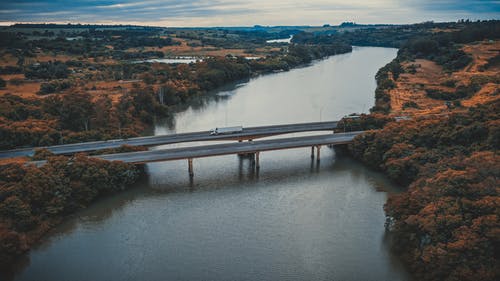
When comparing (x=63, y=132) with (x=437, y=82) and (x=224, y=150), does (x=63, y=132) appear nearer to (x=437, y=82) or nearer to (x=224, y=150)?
(x=224, y=150)

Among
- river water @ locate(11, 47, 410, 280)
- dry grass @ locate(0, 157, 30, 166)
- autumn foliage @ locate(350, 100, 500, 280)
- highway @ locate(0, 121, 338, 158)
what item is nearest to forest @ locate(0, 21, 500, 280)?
autumn foliage @ locate(350, 100, 500, 280)

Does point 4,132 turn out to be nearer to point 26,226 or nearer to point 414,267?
point 26,226

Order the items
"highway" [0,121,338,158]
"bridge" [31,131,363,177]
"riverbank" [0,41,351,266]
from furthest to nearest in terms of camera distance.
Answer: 1. "highway" [0,121,338,158]
2. "bridge" [31,131,363,177]
3. "riverbank" [0,41,351,266]

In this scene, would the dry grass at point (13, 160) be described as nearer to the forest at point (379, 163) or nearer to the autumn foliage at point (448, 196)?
the forest at point (379, 163)

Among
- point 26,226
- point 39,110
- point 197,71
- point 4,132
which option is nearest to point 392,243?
point 26,226

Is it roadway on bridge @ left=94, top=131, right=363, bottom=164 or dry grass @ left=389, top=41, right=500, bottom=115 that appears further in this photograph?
dry grass @ left=389, top=41, right=500, bottom=115

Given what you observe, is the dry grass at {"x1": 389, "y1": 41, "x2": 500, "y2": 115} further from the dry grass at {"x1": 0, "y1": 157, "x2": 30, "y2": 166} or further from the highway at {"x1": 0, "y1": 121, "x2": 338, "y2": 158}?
the dry grass at {"x1": 0, "y1": 157, "x2": 30, "y2": 166}
